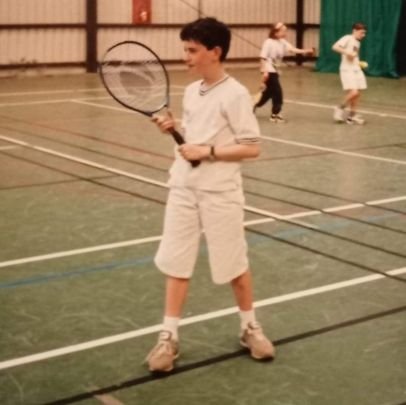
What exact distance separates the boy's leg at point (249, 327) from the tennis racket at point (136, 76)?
103cm

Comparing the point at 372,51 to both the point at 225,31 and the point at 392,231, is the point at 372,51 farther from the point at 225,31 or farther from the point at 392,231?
the point at 225,31

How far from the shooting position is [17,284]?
5.69 m

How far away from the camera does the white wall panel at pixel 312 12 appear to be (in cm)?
2572

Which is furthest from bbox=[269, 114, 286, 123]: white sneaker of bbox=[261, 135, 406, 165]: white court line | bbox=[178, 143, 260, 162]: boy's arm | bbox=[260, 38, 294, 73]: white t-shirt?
bbox=[178, 143, 260, 162]: boy's arm

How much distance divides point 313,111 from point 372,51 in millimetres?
8343

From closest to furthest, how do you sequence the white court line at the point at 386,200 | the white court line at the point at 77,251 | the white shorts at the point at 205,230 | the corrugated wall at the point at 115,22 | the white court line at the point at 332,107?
the white shorts at the point at 205,230 → the white court line at the point at 77,251 → the white court line at the point at 386,200 → the white court line at the point at 332,107 → the corrugated wall at the point at 115,22

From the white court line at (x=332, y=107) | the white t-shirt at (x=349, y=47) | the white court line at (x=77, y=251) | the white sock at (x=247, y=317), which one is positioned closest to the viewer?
the white sock at (x=247, y=317)

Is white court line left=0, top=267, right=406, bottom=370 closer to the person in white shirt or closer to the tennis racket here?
the tennis racket

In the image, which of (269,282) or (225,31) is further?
(269,282)

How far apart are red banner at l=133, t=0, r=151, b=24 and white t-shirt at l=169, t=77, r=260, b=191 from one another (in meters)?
18.9

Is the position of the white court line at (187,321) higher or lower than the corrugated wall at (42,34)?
lower

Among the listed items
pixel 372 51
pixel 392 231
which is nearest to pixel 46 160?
pixel 392 231

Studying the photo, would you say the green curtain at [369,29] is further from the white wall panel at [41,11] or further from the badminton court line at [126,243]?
the badminton court line at [126,243]

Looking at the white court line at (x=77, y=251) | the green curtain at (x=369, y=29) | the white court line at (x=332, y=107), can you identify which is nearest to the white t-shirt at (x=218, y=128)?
the white court line at (x=77, y=251)
